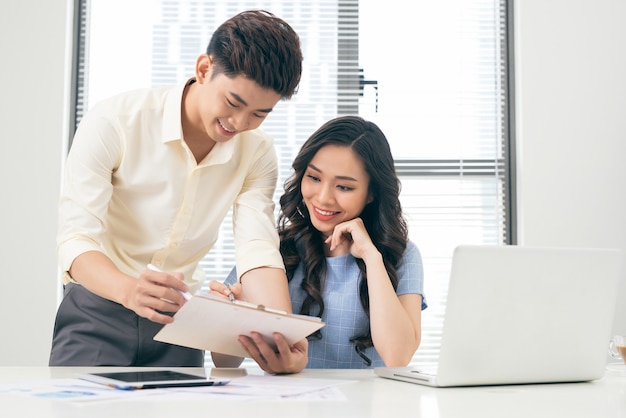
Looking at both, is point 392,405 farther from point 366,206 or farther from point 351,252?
point 366,206


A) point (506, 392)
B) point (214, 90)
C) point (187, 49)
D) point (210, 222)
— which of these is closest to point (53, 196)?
point (187, 49)

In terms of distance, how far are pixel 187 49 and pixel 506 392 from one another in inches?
107

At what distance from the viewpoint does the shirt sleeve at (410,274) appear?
1953mm

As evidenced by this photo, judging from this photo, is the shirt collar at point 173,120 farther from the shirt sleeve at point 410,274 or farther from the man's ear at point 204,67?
the shirt sleeve at point 410,274

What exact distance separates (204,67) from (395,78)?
6.26 feet

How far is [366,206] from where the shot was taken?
6.89ft

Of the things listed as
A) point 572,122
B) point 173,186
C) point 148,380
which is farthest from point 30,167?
point 572,122

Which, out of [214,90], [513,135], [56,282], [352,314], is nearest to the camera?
[214,90]

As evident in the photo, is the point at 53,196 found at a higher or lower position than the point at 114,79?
lower

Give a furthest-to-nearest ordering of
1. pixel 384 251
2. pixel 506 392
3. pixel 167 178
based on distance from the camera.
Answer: pixel 384 251
pixel 167 178
pixel 506 392

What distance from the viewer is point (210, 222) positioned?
1.75 m

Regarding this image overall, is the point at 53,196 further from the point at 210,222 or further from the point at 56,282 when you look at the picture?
the point at 210,222

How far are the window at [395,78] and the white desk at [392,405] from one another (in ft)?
7.35

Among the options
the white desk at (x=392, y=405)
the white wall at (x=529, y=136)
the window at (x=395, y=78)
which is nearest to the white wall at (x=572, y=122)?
the white wall at (x=529, y=136)
